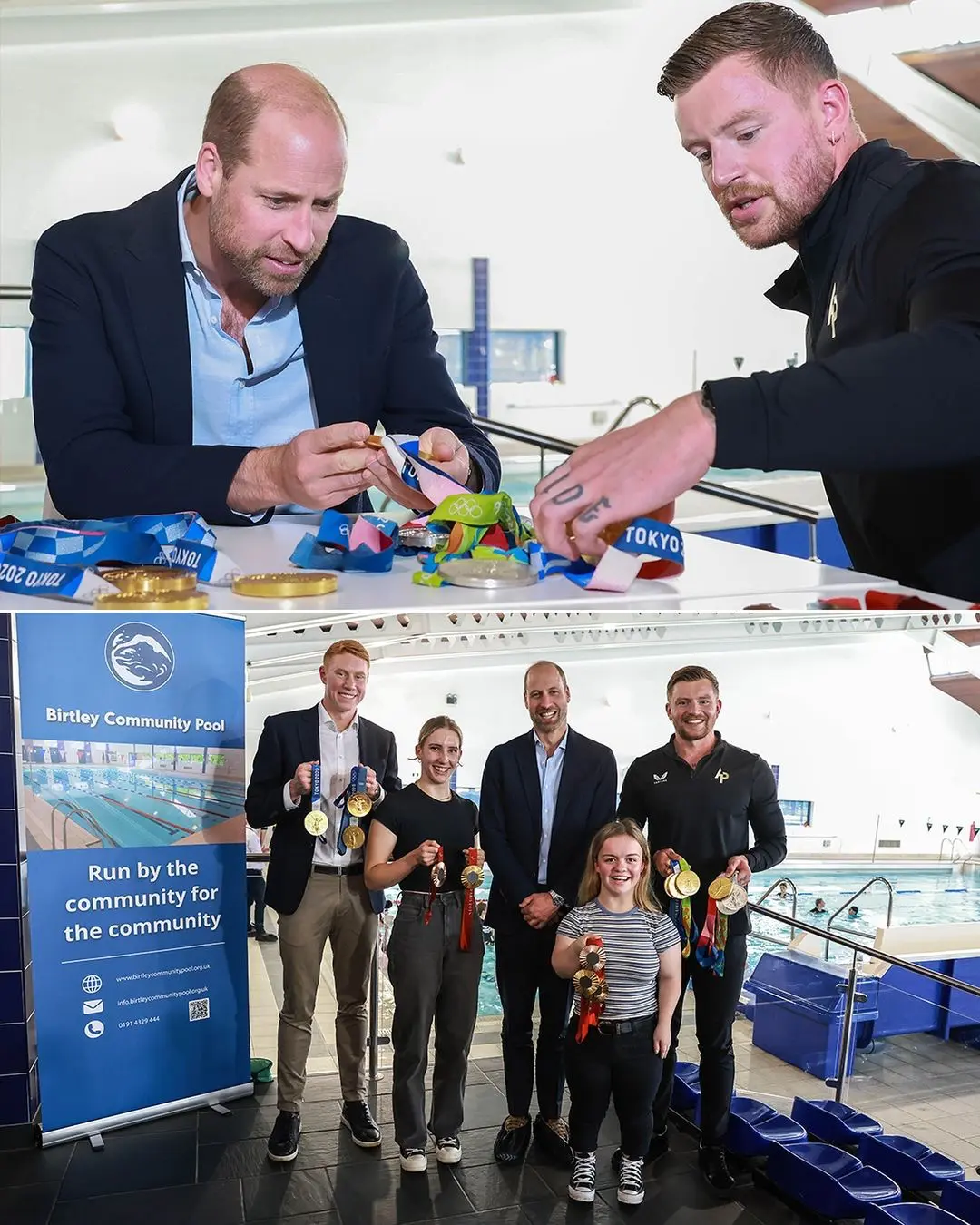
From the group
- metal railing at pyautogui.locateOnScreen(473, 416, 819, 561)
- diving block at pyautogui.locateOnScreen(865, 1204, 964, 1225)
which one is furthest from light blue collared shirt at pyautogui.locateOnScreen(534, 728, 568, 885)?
metal railing at pyautogui.locateOnScreen(473, 416, 819, 561)

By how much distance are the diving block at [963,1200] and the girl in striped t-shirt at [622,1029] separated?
2.21 feet

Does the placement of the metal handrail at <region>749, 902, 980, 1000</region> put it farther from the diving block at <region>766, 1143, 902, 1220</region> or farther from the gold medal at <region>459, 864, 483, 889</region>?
the gold medal at <region>459, 864, 483, 889</region>

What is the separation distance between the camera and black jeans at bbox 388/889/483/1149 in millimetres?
1640

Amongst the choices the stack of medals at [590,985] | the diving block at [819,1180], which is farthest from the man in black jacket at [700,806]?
the diving block at [819,1180]

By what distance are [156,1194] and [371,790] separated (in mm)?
737

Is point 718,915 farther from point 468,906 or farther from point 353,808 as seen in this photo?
point 353,808

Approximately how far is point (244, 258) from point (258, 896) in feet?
2.78

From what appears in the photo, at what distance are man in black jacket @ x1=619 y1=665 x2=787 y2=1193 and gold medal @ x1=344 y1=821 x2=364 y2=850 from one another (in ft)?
1.10

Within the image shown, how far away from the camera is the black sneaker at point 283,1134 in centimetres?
174

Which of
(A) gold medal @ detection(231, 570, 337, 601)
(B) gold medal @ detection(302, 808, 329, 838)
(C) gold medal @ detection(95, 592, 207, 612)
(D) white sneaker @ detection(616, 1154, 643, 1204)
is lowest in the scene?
(D) white sneaker @ detection(616, 1154, 643, 1204)

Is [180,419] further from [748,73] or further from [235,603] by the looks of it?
[748,73]

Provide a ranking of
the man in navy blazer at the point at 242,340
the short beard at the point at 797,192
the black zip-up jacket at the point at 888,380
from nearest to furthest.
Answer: the black zip-up jacket at the point at 888,380, the short beard at the point at 797,192, the man in navy blazer at the point at 242,340

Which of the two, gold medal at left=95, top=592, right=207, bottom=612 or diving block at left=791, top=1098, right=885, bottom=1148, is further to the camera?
diving block at left=791, top=1098, right=885, bottom=1148

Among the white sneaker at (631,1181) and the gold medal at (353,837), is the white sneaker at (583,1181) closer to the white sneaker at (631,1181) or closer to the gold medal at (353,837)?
the white sneaker at (631,1181)
